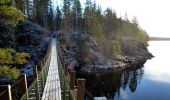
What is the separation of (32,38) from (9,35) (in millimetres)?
7024

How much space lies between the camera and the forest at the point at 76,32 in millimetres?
54969

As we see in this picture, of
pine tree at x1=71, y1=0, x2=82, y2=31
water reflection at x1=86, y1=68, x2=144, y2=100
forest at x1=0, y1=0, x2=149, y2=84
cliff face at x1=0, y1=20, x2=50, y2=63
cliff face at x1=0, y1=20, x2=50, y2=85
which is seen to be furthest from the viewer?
pine tree at x1=71, y1=0, x2=82, y2=31

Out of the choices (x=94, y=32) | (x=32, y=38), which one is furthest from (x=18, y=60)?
(x=94, y=32)

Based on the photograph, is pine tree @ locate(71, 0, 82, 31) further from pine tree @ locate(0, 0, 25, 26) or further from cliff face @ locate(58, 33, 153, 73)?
pine tree @ locate(0, 0, 25, 26)

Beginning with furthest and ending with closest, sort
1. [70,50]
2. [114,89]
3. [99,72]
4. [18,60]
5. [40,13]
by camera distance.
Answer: [40,13] → [70,50] → [99,72] → [114,89] → [18,60]

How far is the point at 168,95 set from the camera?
3938cm

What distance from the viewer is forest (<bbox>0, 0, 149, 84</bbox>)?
180 feet

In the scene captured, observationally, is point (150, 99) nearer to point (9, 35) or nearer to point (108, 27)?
point (9, 35)

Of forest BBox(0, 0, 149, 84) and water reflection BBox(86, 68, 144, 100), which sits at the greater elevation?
forest BBox(0, 0, 149, 84)

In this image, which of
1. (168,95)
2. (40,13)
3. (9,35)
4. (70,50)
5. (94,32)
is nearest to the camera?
(168,95)

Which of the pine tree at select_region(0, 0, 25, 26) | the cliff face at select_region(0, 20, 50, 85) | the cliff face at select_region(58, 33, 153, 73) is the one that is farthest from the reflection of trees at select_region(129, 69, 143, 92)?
the pine tree at select_region(0, 0, 25, 26)

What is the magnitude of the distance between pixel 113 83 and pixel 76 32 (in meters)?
27.7

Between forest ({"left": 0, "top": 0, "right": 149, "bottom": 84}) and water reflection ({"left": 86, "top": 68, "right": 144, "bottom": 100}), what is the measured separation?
245 inches

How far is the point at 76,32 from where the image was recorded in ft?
235
